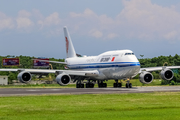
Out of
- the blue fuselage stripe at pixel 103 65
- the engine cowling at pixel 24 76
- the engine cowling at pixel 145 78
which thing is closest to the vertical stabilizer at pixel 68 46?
the blue fuselage stripe at pixel 103 65

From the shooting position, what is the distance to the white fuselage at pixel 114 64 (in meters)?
46.5

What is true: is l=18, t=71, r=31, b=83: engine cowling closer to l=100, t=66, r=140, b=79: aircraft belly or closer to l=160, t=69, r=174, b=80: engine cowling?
l=100, t=66, r=140, b=79: aircraft belly

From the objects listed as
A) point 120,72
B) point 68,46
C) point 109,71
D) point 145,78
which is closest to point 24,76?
point 109,71

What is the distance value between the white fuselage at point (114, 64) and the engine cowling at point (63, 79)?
19.5 ft

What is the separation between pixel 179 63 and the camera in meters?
124

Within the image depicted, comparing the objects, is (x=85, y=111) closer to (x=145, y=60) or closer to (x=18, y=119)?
(x=18, y=119)

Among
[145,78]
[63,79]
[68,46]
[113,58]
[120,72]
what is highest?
[68,46]

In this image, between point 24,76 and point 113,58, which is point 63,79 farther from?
point 113,58

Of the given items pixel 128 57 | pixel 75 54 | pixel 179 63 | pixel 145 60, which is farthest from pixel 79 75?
pixel 145 60

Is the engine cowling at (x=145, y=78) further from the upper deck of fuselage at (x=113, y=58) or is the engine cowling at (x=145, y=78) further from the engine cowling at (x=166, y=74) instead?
the upper deck of fuselage at (x=113, y=58)

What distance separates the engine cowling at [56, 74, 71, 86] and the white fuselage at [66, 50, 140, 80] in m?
5.94

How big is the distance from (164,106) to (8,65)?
382 feet

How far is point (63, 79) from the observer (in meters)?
48.6

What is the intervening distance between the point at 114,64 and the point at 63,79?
24.3 ft
